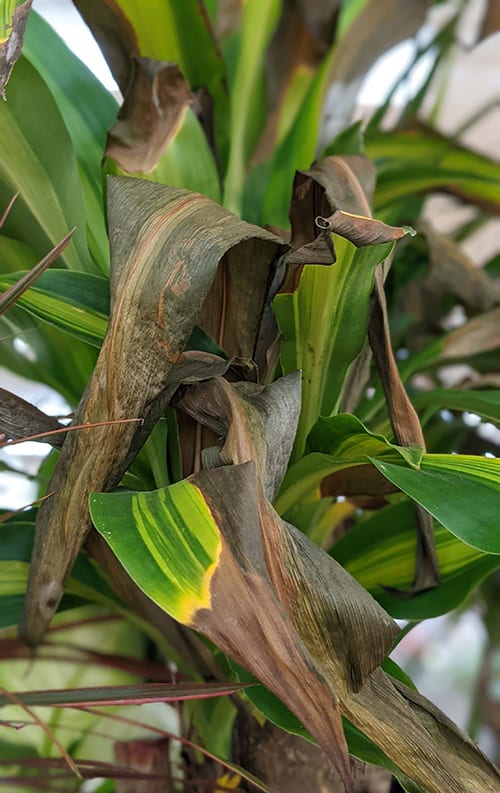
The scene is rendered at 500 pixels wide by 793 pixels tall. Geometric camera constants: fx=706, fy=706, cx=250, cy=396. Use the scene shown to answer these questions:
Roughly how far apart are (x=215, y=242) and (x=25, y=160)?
0.71 ft

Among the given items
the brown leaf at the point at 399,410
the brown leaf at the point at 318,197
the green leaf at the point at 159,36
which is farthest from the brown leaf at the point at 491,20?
the brown leaf at the point at 399,410

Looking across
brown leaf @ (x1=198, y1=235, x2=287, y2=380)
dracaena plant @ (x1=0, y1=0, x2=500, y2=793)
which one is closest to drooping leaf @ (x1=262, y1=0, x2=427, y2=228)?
dracaena plant @ (x1=0, y1=0, x2=500, y2=793)

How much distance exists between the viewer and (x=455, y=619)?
112 cm

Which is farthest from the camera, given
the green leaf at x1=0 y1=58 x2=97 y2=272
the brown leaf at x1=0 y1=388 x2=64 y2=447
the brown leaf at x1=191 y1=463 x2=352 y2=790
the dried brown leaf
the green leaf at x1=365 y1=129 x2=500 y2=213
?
the green leaf at x1=365 y1=129 x2=500 y2=213

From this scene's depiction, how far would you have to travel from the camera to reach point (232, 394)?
1.23ft

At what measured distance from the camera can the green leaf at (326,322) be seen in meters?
0.44

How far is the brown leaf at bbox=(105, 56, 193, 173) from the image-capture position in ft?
1.75

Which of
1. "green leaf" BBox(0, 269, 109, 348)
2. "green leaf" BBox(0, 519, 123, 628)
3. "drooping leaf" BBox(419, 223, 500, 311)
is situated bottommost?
"green leaf" BBox(0, 519, 123, 628)

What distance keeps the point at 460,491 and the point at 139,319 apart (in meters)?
0.19

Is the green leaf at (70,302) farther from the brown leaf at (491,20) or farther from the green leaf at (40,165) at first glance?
the brown leaf at (491,20)

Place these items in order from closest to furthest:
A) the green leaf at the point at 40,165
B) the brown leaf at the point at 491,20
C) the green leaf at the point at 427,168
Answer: the green leaf at the point at 40,165 < the green leaf at the point at 427,168 < the brown leaf at the point at 491,20

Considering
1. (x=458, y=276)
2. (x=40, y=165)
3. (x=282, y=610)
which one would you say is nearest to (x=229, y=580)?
(x=282, y=610)

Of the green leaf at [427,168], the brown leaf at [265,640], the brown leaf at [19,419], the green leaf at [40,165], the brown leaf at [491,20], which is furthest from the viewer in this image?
the brown leaf at [491,20]

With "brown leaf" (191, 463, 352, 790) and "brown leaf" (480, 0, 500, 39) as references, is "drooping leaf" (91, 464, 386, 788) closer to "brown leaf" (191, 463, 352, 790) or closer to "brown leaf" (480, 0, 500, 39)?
"brown leaf" (191, 463, 352, 790)
